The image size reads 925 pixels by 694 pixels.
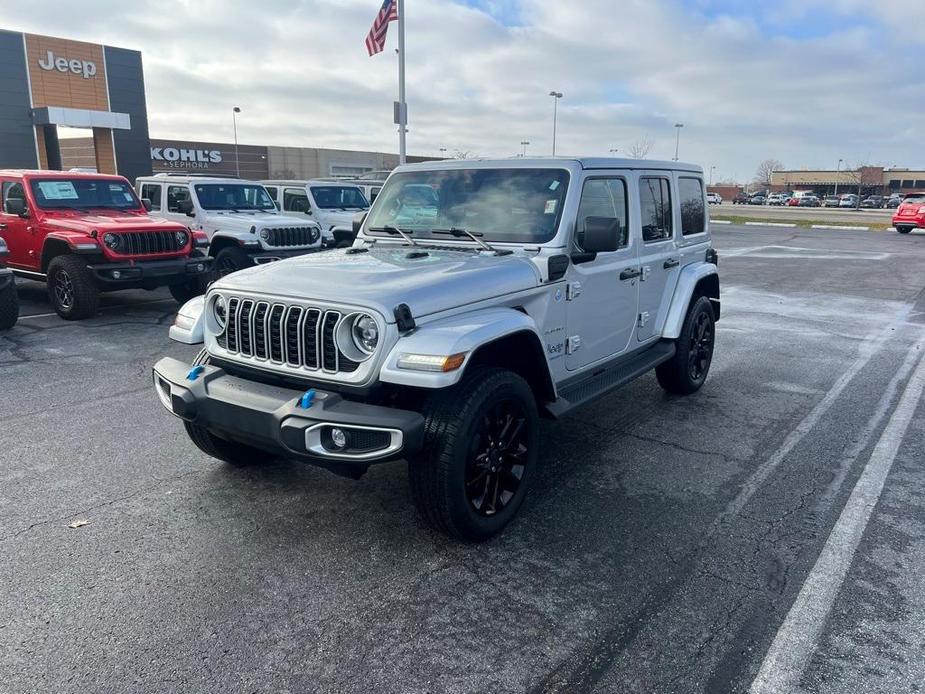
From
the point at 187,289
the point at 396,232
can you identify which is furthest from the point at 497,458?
the point at 187,289

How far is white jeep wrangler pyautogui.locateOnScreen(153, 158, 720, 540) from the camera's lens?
10.7 ft

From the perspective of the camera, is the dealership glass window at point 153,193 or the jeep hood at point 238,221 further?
the dealership glass window at point 153,193

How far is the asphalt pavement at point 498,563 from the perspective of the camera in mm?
2760

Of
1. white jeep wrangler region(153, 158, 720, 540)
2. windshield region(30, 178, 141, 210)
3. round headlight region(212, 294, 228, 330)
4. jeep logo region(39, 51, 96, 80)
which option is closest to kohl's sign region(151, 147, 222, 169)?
jeep logo region(39, 51, 96, 80)

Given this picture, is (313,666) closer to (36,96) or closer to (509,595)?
(509,595)

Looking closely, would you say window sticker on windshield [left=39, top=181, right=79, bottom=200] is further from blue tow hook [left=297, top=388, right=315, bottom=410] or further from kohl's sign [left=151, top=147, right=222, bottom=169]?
kohl's sign [left=151, top=147, right=222, bottom=169]

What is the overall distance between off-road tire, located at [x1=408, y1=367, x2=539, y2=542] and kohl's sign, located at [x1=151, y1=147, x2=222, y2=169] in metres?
46.2

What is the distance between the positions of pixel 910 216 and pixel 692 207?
87.3ft

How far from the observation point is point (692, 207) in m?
6.27

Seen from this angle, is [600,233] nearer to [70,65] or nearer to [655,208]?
[655,208]

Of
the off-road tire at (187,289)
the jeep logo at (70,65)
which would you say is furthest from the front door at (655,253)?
the jeep logo at (70,65)

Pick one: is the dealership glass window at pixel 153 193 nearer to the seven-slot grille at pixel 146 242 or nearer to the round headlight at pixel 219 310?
the seven-slot grille at pixel 146 242

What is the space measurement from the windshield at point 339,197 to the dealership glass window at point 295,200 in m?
0.27

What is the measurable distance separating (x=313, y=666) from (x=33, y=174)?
9961 mm
